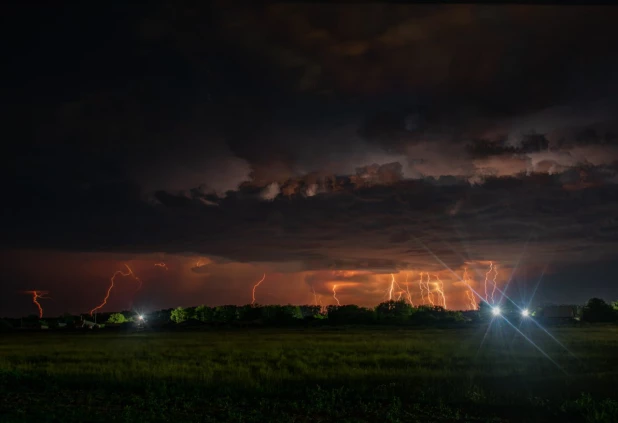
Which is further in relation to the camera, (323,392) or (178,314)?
(178,314)

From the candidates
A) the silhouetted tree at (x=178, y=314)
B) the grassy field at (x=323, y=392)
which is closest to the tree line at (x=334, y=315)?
the silhouetted tree at (x=178, y=314)

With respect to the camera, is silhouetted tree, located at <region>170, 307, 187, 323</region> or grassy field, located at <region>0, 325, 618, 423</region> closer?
grassy field, located at <region>0, 325, 618, 423</region>

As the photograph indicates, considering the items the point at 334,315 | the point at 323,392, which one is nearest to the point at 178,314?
the point at 334,315

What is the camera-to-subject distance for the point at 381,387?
15.0 meters

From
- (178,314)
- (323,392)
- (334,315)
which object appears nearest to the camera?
(323,392)

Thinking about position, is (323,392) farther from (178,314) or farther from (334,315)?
(178,314)

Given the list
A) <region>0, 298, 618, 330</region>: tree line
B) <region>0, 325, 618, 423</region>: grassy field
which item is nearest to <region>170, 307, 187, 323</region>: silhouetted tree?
<region>0, 298, 618, 330</region>: tree line

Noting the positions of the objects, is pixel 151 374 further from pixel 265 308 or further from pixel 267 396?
pixel 265 308

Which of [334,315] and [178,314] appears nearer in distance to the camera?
[334,315]

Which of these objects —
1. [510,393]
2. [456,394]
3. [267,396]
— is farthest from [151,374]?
[510,393]

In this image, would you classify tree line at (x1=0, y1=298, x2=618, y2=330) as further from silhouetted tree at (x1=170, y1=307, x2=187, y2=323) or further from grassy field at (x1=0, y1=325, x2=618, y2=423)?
grassy field at (x1=0, y1=325, x2=618, y2=423)

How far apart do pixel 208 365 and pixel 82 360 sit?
25.3 ft

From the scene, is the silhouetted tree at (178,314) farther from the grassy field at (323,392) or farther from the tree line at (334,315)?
the grassy field at (323,392)

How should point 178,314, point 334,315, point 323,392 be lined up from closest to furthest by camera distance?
point 323,392 → point 334,315 → point 178,314
